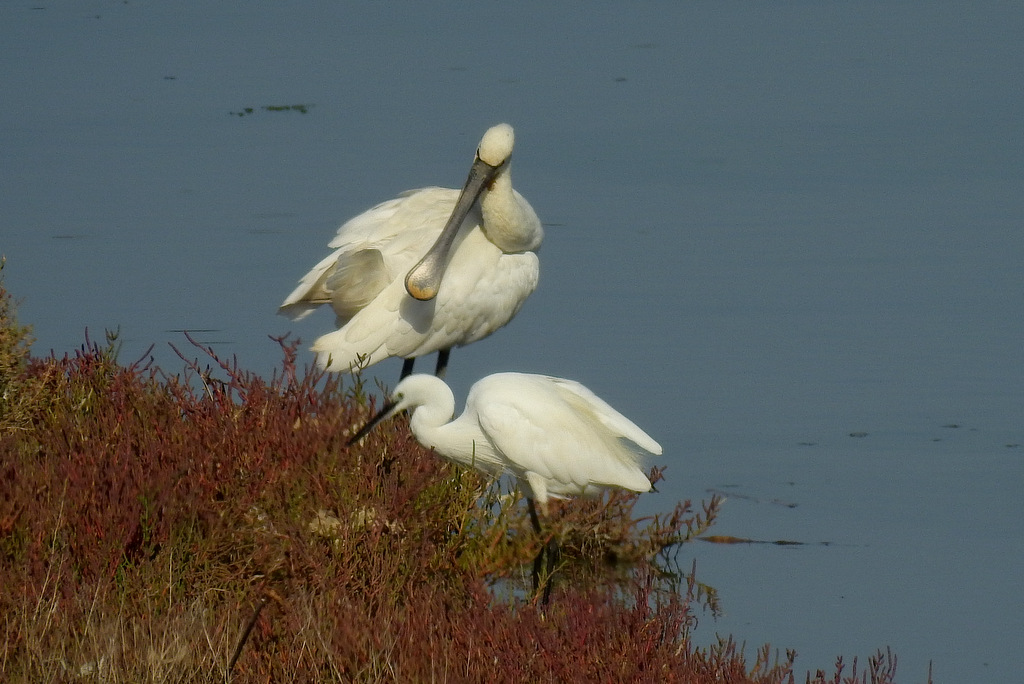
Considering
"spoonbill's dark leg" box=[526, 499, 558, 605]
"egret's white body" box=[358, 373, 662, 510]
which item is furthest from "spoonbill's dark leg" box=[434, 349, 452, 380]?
"spoonbill's dark leg" box=[526, 499, 558, 605]

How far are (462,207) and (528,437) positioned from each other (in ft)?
7.90

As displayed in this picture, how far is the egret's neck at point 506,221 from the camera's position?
29.9 feet

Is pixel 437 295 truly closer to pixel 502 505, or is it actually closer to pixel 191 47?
pixel 502 505

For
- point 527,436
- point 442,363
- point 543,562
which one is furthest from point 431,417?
point 442,363

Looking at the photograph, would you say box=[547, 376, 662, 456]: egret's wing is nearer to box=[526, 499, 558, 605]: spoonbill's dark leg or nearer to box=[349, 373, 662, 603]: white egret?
box=[349, 373, 662, 603]: white egret

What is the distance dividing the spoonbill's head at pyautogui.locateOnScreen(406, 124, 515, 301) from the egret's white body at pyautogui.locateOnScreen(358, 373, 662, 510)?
127cm

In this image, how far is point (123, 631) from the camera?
5234mm

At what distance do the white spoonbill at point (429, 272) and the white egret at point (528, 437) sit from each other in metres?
0.82

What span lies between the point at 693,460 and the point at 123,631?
3778 millimetres

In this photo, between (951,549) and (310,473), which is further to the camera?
(951,549)

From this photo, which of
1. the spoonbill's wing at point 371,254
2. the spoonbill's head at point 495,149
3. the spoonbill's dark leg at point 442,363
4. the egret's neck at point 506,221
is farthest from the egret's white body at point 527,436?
the spoonbill's head at point 495,149

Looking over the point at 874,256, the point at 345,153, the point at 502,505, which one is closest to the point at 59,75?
the point at 345,153

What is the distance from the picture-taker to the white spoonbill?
830 centimetres

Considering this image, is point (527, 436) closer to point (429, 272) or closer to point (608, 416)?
point (608, 416)
